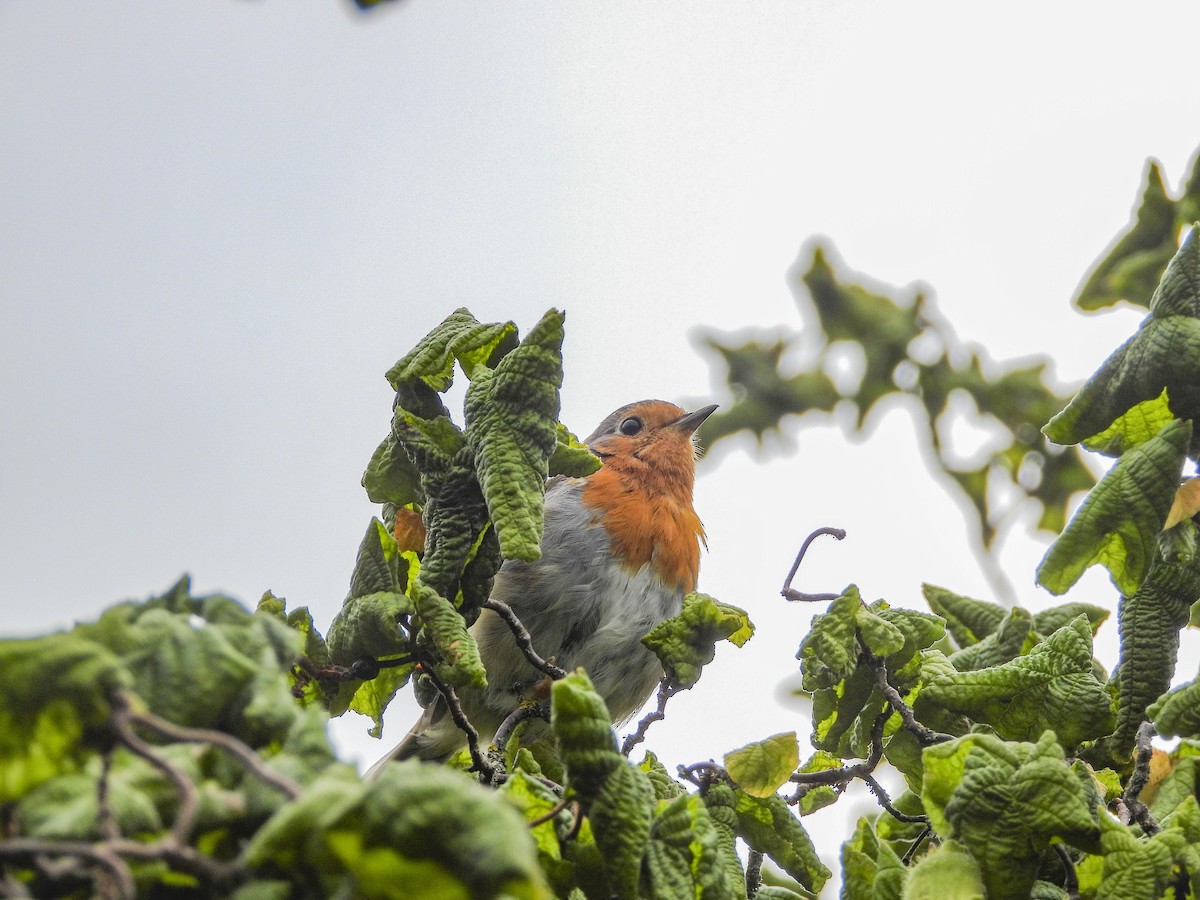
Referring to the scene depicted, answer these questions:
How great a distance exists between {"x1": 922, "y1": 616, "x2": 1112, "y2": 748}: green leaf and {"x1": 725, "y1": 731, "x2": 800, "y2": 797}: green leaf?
0.31 meters

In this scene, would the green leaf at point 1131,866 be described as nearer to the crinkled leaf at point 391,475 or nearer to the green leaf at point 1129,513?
the green leaf at point 1129,513

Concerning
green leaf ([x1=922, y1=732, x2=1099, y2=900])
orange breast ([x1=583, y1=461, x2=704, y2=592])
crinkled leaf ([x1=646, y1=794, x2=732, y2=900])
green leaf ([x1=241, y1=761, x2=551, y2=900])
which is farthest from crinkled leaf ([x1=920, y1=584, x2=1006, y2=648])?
green leaf ([x1=241, y1=761, x2=551, y2=900])

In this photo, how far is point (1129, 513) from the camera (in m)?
1.98

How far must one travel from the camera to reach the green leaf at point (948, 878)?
1.54 metres

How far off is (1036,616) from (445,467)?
1301 millimetres

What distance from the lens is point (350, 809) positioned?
0.87 m

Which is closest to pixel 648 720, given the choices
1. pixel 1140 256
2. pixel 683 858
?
pixel 683 858

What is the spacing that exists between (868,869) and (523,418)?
35.7 inches

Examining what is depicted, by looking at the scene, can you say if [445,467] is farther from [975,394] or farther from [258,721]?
[975,394]

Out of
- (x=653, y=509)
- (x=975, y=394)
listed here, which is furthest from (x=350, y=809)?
(x=975, y=394)

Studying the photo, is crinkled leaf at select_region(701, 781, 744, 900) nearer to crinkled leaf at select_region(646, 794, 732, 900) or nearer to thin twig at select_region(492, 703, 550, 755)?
crinkled leaf at select_region(646, 794, 732, 900)

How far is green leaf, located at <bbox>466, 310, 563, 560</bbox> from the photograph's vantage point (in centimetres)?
175

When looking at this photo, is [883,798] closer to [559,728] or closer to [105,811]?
[559,728]

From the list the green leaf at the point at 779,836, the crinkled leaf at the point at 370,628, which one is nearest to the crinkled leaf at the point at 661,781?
the green leaf at the point at 779,836
